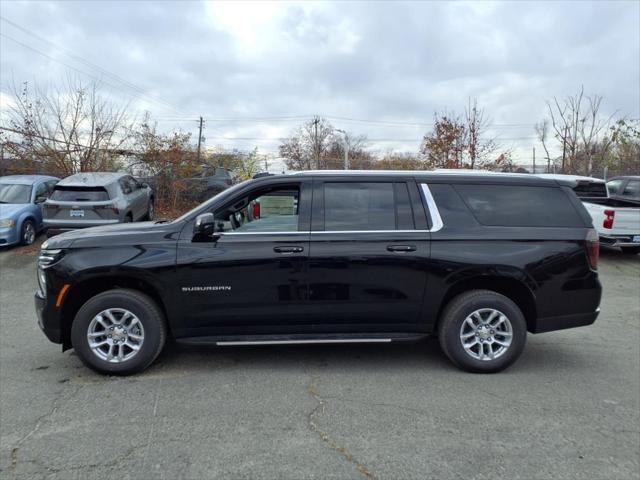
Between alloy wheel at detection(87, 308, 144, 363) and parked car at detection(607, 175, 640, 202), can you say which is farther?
parked car at detection(607, 175, 640, 202)

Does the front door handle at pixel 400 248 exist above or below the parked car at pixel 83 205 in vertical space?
below

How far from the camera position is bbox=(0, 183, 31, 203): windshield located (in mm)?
11656

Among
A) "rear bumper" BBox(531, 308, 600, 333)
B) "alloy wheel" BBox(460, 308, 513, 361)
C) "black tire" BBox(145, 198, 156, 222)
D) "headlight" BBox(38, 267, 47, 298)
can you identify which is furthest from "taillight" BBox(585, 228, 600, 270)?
"black tire" BBox(145, 198, 156, 222)

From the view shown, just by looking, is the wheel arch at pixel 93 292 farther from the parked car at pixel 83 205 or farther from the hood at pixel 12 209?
the hood at pixel 12 209

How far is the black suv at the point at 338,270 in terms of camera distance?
14.4 feet

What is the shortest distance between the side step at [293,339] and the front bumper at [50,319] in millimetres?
1080

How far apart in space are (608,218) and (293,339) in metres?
8.76

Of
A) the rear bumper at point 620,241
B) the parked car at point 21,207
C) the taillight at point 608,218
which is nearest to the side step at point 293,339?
the taillight at point 608,218

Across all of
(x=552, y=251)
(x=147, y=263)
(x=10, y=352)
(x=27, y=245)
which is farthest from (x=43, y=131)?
(x=552, y=251)

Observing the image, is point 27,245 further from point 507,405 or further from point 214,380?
point 507,405

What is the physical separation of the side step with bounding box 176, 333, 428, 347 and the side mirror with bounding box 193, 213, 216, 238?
3.21 ft

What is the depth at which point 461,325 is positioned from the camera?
4.51 meters

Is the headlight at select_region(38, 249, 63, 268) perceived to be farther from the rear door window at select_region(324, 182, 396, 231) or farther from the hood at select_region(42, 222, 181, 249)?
the rear door window at select_region(324, 182, 396, 231)

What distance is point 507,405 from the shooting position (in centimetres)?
392
